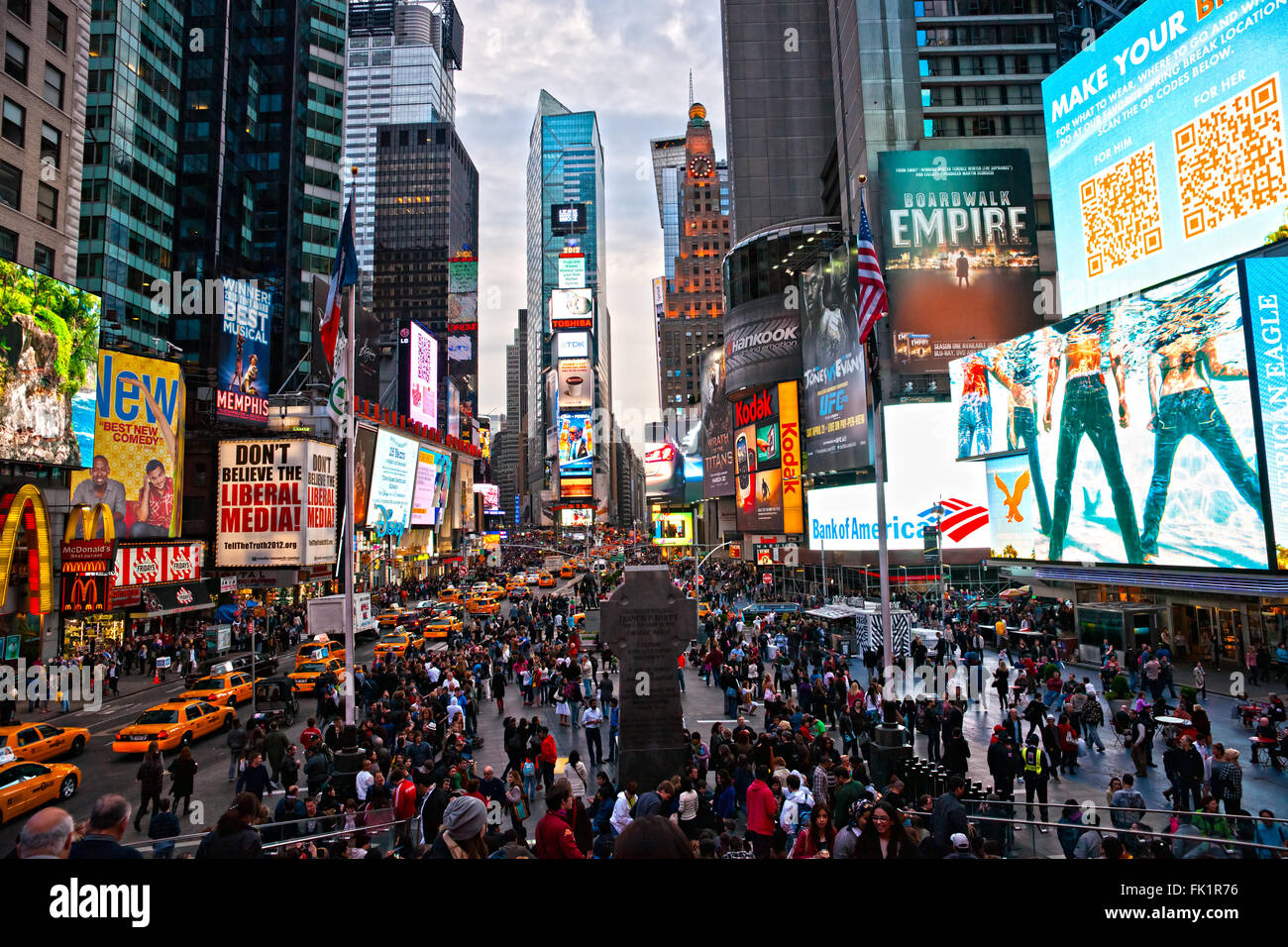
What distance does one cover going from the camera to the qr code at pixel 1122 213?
29.1 m

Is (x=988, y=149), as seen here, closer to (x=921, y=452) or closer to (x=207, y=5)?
(x=921, y=452)

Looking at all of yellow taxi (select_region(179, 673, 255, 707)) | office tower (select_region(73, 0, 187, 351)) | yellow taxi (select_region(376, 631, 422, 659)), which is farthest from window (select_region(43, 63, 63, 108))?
office tower (select_region(73, 0, 187, 351))

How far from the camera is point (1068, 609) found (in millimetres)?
35844

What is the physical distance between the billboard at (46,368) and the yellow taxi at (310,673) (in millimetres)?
12259

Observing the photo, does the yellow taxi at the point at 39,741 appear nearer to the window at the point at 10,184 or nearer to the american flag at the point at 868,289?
the american flag at the point at 868,289

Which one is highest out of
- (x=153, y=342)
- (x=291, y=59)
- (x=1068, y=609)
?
(x=291, y=59)

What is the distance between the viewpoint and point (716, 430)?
88000 millimetres

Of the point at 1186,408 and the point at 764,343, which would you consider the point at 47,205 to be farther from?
the point at 764,343

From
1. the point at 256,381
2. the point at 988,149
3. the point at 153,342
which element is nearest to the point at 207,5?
the point at 153,342

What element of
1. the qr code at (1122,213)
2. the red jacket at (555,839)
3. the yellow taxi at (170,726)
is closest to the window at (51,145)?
the yellow taxi at (170,726)

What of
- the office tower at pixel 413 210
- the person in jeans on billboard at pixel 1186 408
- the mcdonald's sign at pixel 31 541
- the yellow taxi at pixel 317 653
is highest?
the office tower at pixel 413 210

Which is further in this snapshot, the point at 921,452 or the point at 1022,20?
the point at 1022,20
